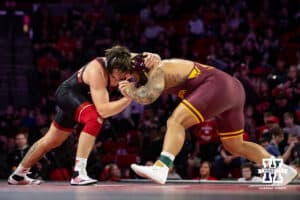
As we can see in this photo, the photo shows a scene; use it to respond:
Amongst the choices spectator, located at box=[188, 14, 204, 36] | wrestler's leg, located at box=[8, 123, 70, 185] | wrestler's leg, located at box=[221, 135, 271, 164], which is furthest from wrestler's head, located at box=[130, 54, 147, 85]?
spectator, located at box=[188, 14, 204, 36]

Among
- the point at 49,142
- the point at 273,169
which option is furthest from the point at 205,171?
the point at 273,169

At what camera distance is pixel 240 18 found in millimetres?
13711

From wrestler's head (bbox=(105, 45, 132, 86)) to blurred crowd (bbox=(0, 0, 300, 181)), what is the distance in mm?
2859

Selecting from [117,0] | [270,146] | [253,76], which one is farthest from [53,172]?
[117,0]

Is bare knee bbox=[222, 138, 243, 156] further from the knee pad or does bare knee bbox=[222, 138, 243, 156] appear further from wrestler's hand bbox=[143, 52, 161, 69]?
the knee pad

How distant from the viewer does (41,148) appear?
6.28 meters

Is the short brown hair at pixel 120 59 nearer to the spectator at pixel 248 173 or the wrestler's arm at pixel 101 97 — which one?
the wrestler's arm at pixel 101 97

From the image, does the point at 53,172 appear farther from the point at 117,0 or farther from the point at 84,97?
the point at 117,0

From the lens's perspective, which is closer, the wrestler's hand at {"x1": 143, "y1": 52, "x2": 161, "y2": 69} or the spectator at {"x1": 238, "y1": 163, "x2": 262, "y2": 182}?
the wrestler's hand at {"x1": 143, "y1": 52, "x2": 161, "y2": 69}

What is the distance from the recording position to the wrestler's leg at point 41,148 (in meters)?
6.23

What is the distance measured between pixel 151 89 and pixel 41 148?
1.59m

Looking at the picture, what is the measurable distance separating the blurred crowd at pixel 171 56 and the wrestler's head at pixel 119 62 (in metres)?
2.86

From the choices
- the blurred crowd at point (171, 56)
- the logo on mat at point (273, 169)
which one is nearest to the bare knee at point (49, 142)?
the logo on mat at point (273, 169)

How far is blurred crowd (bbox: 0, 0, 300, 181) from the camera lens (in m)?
8.99
